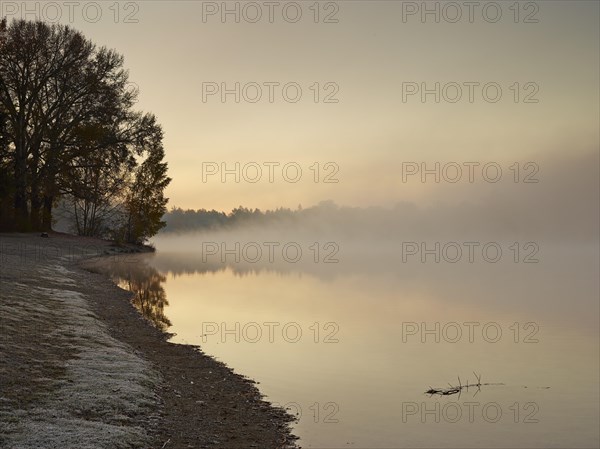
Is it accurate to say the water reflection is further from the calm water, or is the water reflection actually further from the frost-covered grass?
the frost-covered grass

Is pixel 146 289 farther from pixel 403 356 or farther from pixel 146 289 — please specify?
pixel 403 356

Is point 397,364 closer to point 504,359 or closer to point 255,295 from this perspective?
point 504,359

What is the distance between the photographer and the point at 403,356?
18312 mm

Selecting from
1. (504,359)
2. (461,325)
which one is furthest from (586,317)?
(504,359)

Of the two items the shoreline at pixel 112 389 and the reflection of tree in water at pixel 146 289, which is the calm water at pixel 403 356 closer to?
the reflection of tree in water at pixel 146 289

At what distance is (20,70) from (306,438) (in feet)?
174

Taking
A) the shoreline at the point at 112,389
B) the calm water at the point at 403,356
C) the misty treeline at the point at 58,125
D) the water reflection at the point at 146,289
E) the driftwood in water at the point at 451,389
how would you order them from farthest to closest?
the misty treeline at the point at 58,125 → the water reflection at the point at 146,289 → the driftwood in water at the point at 451,389 → the calm water at the point at 403,356 → the shoreline at the point at 112,389

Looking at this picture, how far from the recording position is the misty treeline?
52281 millimetres

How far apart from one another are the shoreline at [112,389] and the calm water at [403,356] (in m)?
1.04

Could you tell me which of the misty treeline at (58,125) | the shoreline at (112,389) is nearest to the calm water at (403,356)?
the shoreline at (112,389)

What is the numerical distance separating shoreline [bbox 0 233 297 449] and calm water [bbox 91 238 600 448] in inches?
41.1

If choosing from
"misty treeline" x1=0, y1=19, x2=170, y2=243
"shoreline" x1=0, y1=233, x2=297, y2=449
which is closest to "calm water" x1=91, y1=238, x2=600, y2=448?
"shoreline" x1=0, y1=233, x2=297, y2=449

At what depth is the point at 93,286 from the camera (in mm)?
27641

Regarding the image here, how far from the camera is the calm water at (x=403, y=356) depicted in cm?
1164
